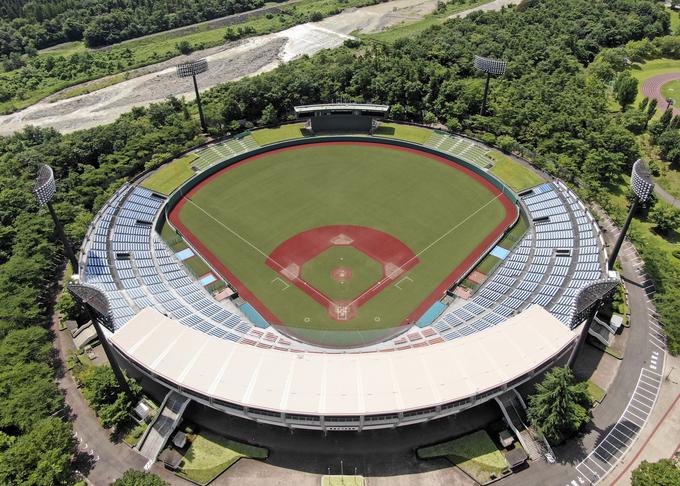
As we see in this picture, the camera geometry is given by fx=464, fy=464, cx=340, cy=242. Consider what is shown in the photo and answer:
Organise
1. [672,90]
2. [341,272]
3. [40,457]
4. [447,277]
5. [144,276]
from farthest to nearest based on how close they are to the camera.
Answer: [672,90], [341,272], [447,277], [144,276], [40,457]

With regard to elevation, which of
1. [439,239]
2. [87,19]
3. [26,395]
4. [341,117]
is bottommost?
[439,239]

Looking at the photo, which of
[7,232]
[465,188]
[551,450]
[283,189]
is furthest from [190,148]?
[551,450]

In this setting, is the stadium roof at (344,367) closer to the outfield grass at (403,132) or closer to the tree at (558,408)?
the tree at (558,408)

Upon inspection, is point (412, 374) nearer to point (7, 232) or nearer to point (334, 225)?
point (334, 225)

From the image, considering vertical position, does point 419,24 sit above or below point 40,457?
above

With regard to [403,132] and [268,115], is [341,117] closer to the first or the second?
[403,132]

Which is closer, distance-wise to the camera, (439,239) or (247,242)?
(439,239)

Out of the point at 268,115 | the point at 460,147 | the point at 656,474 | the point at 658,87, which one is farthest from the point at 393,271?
the point at 658,87
